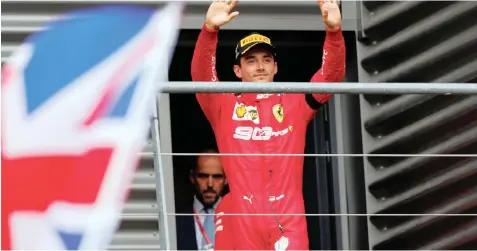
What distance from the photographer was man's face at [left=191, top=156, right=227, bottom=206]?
633 cm

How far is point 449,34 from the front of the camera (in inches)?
262

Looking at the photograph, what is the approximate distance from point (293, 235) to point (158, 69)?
110 centimetres

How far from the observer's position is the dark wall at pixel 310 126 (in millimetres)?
6898

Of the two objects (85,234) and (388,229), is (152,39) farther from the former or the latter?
(388,229)

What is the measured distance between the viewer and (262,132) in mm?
5391

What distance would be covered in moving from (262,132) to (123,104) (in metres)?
1.17

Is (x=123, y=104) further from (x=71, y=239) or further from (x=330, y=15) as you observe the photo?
(x=330, y=15)

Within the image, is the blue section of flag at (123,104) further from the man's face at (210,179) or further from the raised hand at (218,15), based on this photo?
the man's face at (210,179)

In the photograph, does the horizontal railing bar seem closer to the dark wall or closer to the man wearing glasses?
the man wearing glasses

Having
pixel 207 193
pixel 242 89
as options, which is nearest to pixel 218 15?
pixel 242 89

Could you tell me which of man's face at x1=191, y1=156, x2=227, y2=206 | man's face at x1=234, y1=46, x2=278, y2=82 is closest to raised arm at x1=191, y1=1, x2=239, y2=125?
man's face at x1=234, y1=46, x2=278, y2=82

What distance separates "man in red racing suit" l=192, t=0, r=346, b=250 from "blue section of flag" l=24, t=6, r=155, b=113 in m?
0.81

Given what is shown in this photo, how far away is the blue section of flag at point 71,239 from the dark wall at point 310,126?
2.72m

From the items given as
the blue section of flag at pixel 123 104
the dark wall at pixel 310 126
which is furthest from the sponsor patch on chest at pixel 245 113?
the dark wall at pixel 310 126
